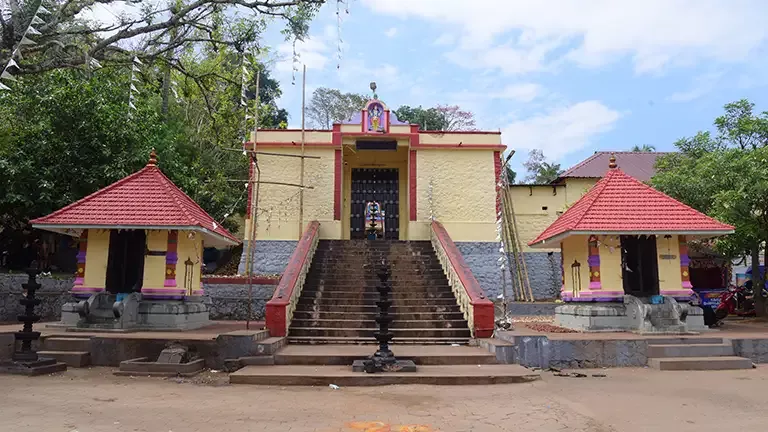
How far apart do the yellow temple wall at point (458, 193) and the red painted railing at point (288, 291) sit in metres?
4.51

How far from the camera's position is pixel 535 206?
18453 mm

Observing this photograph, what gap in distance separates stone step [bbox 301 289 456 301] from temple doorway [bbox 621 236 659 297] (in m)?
3.60

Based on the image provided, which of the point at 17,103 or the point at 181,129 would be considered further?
the point at 181,129

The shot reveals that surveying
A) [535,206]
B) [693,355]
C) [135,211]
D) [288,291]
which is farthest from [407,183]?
[693,355]

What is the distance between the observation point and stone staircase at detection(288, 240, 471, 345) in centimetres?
1011

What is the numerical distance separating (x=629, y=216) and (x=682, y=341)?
270cm

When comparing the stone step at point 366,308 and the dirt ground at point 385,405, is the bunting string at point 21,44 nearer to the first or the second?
the dirt ground at point 385,405

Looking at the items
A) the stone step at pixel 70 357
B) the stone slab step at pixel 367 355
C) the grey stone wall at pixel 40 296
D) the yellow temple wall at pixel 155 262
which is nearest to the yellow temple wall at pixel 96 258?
the yellow temple wall at pixel 155 262

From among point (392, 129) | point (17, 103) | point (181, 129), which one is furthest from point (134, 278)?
point (181, 129)

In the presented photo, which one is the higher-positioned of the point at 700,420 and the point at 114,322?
the point at 114,322

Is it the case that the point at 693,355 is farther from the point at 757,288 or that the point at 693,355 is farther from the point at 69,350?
the point at 69,350

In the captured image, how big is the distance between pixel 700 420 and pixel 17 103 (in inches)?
644

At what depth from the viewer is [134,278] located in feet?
34.6

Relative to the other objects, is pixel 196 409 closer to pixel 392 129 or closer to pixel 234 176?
pixel 392 129
